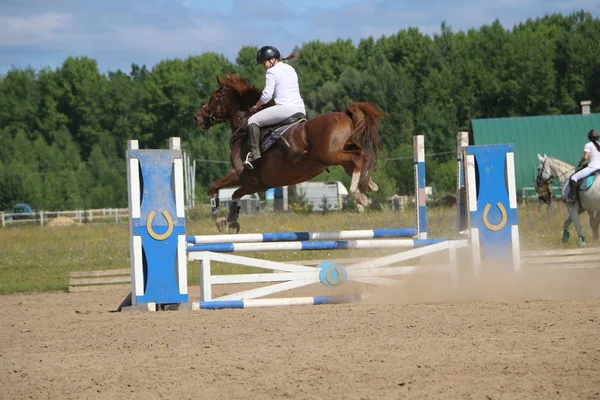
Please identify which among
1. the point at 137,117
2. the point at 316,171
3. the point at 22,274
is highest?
the point at 137,117

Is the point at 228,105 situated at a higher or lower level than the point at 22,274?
higher

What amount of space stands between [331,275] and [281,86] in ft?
6.95

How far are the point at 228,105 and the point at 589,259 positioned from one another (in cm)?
527

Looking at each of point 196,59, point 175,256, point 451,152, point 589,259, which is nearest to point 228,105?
point 175,256

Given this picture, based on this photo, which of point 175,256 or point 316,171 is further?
point 316,171

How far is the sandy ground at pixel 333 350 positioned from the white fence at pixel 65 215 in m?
33.4

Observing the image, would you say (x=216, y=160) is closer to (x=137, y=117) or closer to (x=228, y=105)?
(x=137, y=117)

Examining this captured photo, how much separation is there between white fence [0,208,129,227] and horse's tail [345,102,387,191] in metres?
32.8

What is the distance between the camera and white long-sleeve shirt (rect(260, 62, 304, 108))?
369 inches

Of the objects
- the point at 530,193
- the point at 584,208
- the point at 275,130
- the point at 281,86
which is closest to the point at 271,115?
the point at 275,130

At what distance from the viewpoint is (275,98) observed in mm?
9477

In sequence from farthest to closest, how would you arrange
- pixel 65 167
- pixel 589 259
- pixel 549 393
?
1. pixel 65 167
2. pixel 589 259
3. pixel 549 393

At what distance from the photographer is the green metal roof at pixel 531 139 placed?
116 feet

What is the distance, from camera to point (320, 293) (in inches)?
424
